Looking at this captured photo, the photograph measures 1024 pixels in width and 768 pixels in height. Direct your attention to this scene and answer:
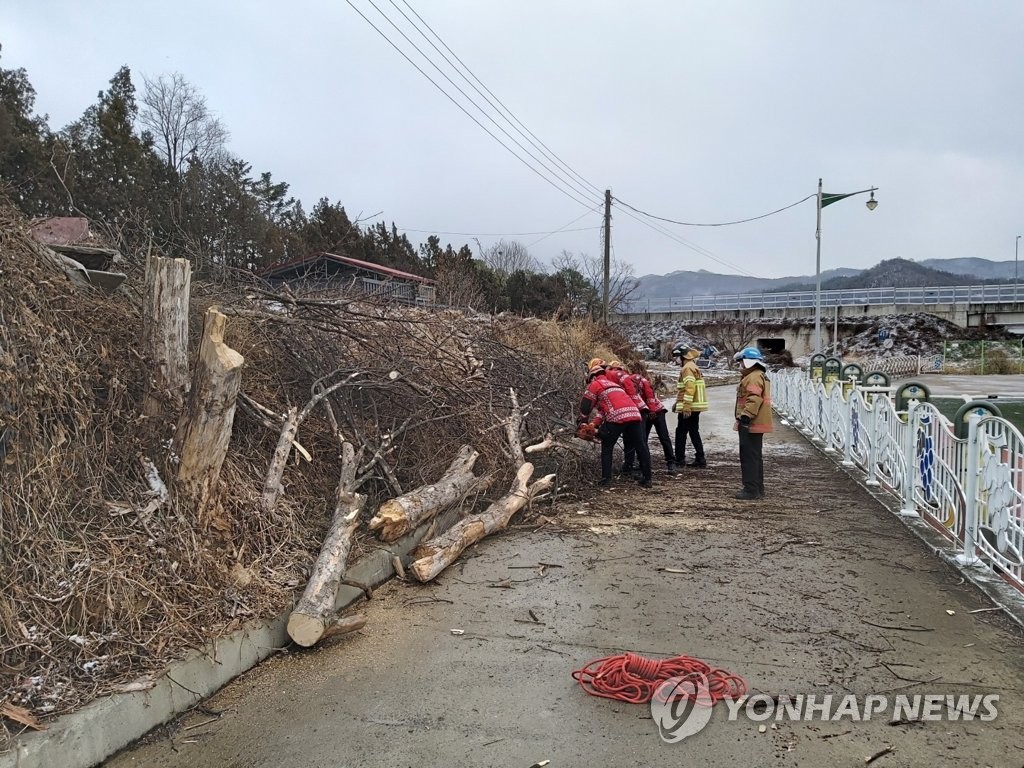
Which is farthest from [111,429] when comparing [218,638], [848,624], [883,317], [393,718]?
[883,317]

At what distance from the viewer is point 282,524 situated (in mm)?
4836

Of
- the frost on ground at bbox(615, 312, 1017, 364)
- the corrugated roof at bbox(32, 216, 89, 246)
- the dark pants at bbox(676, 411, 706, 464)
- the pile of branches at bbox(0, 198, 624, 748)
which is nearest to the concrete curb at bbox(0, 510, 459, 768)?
the pile of branches at bbox(0, 198, 624, 748)

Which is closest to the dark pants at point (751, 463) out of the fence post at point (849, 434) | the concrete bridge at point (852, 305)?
the fence post at point (849, 434)

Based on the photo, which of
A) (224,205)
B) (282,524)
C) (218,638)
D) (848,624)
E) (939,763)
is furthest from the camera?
(224,205)

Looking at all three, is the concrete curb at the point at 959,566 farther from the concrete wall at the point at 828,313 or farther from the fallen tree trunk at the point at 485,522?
the concrete wall at the point at 828,313

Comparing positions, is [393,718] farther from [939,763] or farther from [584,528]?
[584,528]

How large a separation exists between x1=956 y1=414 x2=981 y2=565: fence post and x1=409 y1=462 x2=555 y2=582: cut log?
353cm

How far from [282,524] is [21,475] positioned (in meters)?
1.57

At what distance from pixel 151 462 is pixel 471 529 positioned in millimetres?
2456

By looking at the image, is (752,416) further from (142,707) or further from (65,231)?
(65,231)

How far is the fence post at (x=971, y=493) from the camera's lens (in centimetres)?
489

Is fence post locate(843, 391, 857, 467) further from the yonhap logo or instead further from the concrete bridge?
the concrete bridge

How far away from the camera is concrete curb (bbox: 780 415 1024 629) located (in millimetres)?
4283

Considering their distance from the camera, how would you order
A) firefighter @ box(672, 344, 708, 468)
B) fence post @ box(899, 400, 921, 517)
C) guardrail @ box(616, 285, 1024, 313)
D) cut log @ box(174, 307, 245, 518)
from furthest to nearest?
guardrail @ box(616, 285, 1024, 313)
firefighter @ box(672, 344, 708, 468)
fence post @ box(899, 400, 921, 517)
cut log @ box(174, 307, 245, 518)
